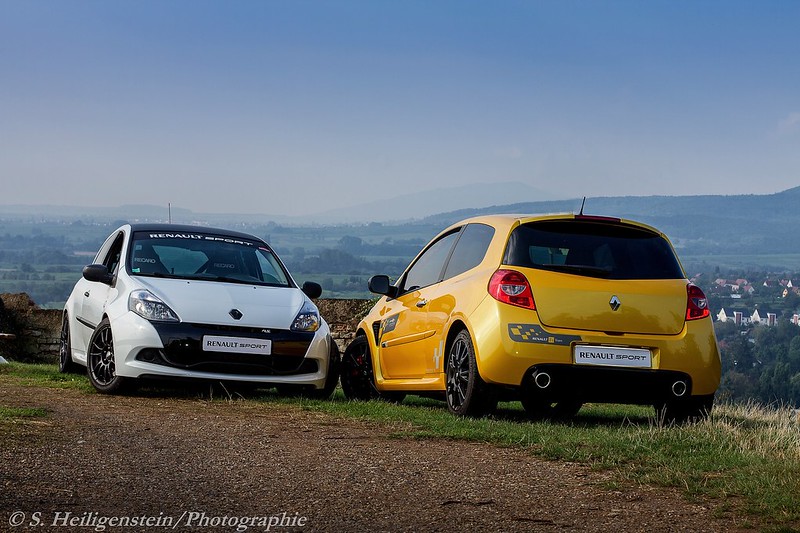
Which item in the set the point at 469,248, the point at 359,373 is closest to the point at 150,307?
the point at 359,373

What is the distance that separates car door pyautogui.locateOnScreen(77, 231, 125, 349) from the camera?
1171cm

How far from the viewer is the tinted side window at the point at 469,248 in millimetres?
9562

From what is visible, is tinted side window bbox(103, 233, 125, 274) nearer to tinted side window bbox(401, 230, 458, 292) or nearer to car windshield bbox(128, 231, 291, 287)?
car windshield bbox(128, 231, 291, 287)

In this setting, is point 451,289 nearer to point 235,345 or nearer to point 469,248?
point 469,248

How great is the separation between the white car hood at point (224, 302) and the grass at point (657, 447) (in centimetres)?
75

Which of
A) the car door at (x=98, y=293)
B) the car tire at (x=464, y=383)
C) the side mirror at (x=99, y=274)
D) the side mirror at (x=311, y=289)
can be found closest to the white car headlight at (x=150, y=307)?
the car door at (x=98, y=293)

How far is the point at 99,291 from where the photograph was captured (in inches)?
473

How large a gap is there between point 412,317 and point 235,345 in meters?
1.67

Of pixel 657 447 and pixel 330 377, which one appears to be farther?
pixel 330 377

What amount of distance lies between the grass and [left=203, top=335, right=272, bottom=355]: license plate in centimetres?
47

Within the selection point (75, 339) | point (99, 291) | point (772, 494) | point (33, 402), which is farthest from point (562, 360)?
point (75, 339)

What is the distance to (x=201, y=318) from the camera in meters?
10.7

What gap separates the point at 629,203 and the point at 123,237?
587 ft

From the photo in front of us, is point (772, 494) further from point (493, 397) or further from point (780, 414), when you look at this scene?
point (780, 414)
